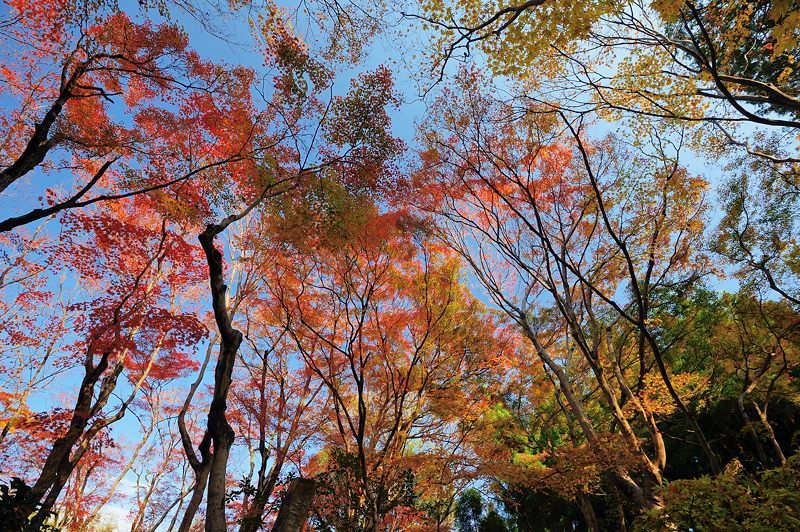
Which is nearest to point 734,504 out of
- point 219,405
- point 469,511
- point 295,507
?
point 295,507

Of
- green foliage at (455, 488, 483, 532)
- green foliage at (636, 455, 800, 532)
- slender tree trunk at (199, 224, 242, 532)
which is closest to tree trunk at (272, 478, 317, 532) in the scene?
slender tree trunk at (199, 224, 242, 532)

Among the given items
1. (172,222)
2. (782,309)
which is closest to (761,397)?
(782,309)

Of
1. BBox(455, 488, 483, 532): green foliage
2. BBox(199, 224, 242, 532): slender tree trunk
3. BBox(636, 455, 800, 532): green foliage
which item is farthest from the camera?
BBox(455, 488, 483, 532): green foliage

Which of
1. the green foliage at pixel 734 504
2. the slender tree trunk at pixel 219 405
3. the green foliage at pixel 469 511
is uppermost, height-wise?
the slender tree trunk at pixel 219 405


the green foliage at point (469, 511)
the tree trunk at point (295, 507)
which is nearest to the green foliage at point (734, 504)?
the tree trunk at point (295, 507)

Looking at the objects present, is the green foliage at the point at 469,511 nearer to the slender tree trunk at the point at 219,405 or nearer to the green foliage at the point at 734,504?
the green foliage at the point at 734,504

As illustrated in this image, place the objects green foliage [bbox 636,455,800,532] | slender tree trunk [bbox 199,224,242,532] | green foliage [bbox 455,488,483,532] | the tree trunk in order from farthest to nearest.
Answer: green foliage [bbox 455,488,483,532] → the tree trunk → slender tree trunk [bbox 199,224,242,532] → green foliage [bbox 636,455,800,532]

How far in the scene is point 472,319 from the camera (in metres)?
10.5

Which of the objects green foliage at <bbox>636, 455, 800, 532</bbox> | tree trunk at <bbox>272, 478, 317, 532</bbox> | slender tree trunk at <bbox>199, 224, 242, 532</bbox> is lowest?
green foliage at <bbox>636, 455, 800, 532</bbox>

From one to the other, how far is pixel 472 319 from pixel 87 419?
852cm

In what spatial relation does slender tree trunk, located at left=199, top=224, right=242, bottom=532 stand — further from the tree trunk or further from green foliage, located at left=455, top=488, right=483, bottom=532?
green foliage, located at left=455, top=488, right=483, bottom=532

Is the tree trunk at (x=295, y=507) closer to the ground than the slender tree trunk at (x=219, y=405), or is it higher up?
closer to the ground

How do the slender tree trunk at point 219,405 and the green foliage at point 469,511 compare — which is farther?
the green foliage at point 469,511

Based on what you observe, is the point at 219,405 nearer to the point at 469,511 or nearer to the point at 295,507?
the point at 295,507
